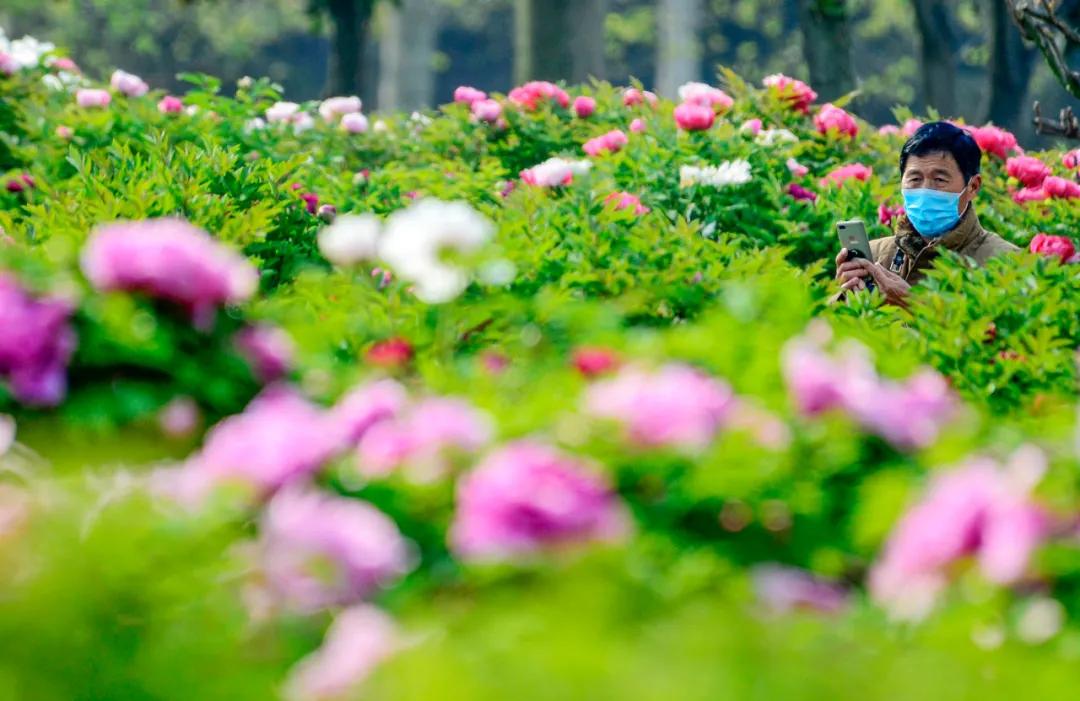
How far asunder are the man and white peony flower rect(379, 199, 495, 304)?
299 centimetres

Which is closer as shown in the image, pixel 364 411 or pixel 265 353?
pixel 364 411

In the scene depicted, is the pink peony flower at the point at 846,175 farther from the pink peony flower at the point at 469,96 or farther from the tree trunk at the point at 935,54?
the tree trunk at the point at 935,54

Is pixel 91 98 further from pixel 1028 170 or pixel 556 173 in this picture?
pixel 1028 170

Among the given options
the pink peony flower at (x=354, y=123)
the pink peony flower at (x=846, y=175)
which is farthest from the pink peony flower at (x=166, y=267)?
the pink peony flower at (x=354, y=123)

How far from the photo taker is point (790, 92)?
734 centimetres

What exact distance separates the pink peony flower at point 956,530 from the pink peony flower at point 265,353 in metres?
1.12

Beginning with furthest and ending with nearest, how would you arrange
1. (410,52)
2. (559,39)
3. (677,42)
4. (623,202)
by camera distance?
(677,42)
(410,52)
(559,39)
(623,202)

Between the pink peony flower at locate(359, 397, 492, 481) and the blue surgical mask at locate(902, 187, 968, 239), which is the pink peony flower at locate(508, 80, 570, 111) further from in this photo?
the pink peony flower at locate(359, 397, 492, 481)

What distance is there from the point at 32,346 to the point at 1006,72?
49.6ft

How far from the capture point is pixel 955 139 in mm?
5496

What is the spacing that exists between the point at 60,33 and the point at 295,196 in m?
35.7

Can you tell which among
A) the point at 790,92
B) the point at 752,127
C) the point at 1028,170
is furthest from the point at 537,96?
the point at 1028,170

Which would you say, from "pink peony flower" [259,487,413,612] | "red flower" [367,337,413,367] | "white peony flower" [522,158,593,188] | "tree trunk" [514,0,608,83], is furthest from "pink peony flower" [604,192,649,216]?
"tree trunk" [514,0,608,83]

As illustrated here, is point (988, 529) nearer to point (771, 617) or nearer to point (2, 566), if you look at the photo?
point (771, 617)
